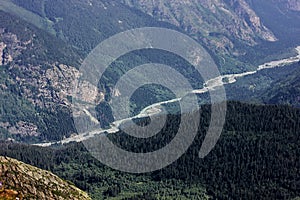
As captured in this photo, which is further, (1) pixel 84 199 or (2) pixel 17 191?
(1) pixel 84 199

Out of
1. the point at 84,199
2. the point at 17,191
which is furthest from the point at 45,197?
the point at 84,199

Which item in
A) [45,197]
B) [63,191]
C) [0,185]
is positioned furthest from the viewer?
[63,191]

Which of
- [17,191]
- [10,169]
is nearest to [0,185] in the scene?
[17,191]

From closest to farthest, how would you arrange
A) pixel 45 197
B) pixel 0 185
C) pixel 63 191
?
pixel 0 185 → pixel 45 197 → pixel 63 191

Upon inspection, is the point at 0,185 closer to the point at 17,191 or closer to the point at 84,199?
the point at 17,191

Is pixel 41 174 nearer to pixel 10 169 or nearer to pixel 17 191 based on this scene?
pixel 10 169

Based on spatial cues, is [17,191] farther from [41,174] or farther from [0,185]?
[41,174]

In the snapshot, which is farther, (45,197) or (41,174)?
(41,174)
